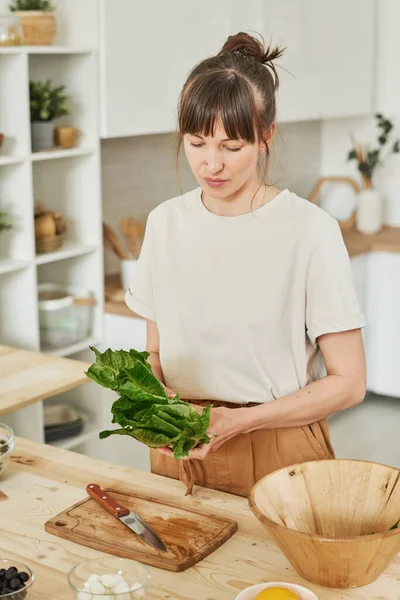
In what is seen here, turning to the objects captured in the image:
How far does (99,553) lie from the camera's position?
1423mm

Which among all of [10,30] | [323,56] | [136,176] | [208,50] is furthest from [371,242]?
[10,30]

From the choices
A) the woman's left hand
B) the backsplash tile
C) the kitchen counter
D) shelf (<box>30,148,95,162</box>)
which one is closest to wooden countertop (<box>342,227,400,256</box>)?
the kitchen counter

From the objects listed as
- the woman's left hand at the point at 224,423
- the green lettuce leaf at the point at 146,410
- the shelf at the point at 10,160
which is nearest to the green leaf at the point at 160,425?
the green lettuce leaf at the point at 146,410

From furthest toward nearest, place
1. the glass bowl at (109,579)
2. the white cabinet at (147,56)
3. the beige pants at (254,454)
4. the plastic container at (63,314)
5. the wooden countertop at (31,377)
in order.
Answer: the plastic container at (63,314) < the white cabinet at (147,56) < the wooden countertop at (31,377) < the beige pants at (254,454) < the glass bowl at (109,579)

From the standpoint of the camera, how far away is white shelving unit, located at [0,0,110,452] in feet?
9.96

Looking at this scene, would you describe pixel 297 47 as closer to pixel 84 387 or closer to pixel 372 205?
pixel 372 205

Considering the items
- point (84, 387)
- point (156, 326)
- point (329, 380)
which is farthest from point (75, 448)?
point (329, 380)

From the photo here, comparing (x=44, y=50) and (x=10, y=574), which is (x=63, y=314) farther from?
(x=10, y=574)

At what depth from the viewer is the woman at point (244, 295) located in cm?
162

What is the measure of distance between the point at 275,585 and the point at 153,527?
0.31m

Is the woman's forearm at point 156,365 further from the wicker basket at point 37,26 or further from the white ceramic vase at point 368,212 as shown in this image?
the white ceramic vase at point 368,212

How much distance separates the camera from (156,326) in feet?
6.36

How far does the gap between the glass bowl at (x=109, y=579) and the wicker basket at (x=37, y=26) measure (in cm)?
226

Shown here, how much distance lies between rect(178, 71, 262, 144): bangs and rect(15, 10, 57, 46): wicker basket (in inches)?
63.8
